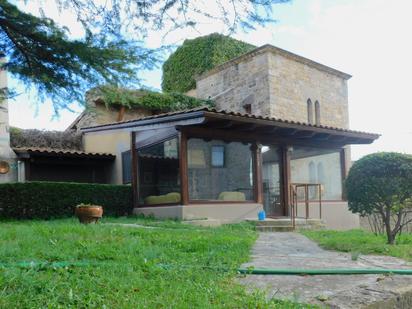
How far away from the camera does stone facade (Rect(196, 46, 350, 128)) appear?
17.3m

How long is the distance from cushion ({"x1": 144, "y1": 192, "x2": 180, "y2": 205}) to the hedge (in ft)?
3.15

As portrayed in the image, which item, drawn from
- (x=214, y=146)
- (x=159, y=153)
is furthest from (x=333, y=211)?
(x=159, y=153)

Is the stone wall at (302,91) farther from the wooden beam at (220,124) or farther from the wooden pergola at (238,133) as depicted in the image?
the wooden beam at (220,124)

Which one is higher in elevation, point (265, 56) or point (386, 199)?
point (265, 56)

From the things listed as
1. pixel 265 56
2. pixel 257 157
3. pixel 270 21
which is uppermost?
pixel 265 56

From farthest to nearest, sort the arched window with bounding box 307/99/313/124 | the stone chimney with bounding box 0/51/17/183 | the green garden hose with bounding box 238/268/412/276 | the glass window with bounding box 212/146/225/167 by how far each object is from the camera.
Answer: the arched window with bounding box 307/99/313/124
the stone chimney with bounding box 0/51/17/183
the glass window with bounding box 212/146/225/167
the green garden hose with bounding box 238/268/412/276

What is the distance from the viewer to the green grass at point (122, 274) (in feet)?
10.2

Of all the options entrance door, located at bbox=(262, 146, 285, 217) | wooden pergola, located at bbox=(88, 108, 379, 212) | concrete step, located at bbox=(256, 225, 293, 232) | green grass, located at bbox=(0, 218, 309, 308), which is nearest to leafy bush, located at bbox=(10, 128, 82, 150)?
wooden pergola, located at bbox=(88, 108, 379, 212)

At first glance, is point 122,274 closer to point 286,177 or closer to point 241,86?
point 286,177

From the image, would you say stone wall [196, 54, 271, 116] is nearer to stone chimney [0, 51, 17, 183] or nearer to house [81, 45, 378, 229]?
house [81, 45, 378, 229]

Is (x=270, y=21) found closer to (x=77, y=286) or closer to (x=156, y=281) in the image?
(x=156, y=281)

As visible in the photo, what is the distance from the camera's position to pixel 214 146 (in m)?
11.5

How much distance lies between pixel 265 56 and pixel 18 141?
975cm

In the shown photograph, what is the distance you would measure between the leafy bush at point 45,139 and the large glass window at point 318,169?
8.43 meters
